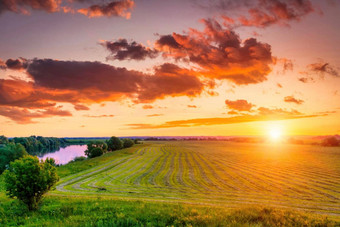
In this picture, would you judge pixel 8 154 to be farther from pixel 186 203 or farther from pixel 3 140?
pixel 3 140

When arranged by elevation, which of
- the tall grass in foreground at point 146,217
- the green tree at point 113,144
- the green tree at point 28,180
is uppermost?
the green tree at point 28,180

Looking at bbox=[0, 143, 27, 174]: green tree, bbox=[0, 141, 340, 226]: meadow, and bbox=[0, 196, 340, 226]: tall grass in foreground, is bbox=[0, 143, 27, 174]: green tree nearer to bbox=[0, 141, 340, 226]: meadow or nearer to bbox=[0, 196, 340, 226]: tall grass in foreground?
bbox=[0, 141, 340, 226]: meadow

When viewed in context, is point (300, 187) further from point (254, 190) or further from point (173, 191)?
point (173, 191)

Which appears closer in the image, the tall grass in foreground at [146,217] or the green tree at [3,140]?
the tall grass in foreground at [146,217]

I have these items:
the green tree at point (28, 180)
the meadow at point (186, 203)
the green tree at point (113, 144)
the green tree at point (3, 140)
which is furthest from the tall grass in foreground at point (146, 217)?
the green tree at point (3, 140)

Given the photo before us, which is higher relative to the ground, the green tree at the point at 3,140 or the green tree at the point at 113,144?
the green tree at the point at 3,140

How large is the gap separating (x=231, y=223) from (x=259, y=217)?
1957 mm

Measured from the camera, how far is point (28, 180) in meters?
14.7

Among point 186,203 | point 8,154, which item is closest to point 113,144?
point 8,154

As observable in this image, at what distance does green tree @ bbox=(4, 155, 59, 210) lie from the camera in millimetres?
14570

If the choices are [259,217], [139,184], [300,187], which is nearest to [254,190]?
[300,187]

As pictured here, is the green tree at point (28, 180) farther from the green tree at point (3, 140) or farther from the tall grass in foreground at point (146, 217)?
the green tree at point (3, 140)

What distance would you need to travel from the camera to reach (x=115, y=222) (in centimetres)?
1147

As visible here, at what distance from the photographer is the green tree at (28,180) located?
14.6 m
